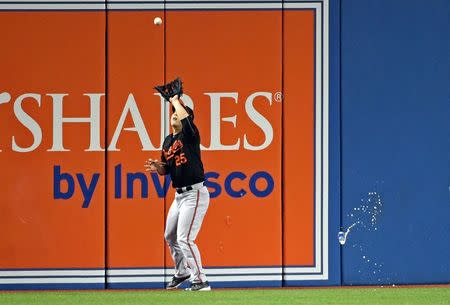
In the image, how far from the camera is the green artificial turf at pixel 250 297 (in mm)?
9820

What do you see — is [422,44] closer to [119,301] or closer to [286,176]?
[286,176]

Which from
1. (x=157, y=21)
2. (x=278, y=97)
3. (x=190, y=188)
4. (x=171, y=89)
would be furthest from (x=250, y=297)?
(x=157, y=21)

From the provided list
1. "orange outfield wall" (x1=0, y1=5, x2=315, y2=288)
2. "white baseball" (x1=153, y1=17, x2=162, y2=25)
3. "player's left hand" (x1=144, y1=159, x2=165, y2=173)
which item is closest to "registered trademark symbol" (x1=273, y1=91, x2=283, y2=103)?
"orange outfield wall" (x1=0, y1=5, x2=315, y2=288)

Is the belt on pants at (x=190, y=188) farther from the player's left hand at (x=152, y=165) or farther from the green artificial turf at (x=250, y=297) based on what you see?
the green artificial turf at (x=250, y=297)

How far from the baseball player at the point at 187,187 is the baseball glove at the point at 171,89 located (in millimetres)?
49

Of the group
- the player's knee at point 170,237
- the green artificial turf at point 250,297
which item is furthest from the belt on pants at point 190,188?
the green artificial turf at point 250,297

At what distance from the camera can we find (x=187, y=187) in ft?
34.1

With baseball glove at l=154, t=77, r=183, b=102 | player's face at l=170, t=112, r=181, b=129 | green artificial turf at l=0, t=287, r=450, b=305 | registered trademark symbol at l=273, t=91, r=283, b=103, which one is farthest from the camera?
registered trademark symbol at l=273, t=91, r=283, b=103

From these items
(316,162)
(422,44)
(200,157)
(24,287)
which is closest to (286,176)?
(316,162)

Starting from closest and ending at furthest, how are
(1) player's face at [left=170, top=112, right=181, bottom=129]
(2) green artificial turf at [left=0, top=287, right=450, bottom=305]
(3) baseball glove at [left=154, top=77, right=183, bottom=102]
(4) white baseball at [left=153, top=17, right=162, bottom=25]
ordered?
(2) green artificial turf at [left=0, top=287, right=450, bottom=305] → (3) baseball glove at [left=154, top=77, right=183, bottom=102] → (1) player's face at [left=170, top=112, right=181, bottom=129] → (4) white baseball at [left=153, top=17, right=162, bottom=25]

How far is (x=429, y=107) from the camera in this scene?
448 inches

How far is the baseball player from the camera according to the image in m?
10.4

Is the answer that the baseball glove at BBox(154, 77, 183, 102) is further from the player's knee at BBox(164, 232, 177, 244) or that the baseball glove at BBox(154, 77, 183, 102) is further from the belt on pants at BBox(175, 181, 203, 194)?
the player's knee at BBox(164, 232, 177, 244)

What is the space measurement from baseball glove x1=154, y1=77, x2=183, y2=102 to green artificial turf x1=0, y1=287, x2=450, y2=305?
165 centimetres
